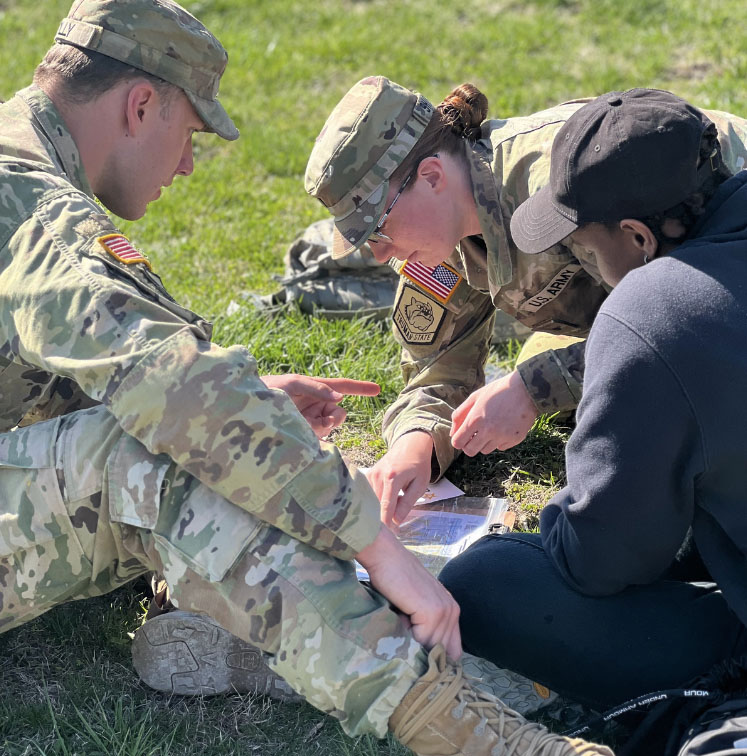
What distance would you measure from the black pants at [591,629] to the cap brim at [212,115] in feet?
4.66

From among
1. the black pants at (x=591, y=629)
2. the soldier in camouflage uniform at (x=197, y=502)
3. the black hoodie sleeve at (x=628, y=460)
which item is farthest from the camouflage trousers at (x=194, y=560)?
the black hoodie sleeve at (x=628, y=460)

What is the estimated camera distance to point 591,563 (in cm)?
224

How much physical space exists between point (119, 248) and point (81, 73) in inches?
26.3

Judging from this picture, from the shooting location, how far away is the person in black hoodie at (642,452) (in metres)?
1.96

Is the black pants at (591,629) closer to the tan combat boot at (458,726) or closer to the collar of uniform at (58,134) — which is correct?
the tan combat boot at (458,726)

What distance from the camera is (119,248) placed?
2252mm

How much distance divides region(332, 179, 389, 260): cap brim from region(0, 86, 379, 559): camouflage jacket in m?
0.92

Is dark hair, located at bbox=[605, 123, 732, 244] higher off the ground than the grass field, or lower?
higher

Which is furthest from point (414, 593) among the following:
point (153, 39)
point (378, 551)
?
point (153, 39)

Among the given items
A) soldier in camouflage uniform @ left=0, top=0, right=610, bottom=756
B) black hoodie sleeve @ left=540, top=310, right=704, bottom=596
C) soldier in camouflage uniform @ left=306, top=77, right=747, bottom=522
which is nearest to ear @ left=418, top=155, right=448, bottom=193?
soldier in camouflage uniform @ left=306, top=77, right=747, bottom=522

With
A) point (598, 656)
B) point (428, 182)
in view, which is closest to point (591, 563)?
point (598, 656)

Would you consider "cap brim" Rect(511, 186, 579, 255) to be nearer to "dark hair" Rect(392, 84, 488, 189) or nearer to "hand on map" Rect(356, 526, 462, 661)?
"dark hair" Rect(392, 84, 488, 189)

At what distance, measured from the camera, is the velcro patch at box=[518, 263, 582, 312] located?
3.29 meters

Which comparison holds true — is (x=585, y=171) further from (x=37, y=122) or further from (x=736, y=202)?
(x=37, y=122)
